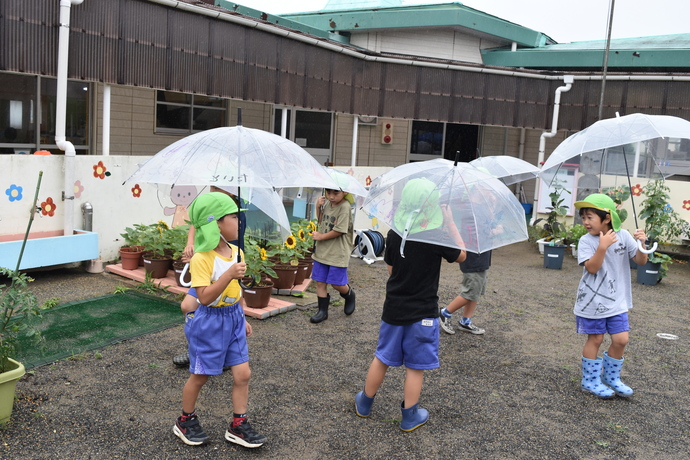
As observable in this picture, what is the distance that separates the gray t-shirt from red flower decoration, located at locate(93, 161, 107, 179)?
18.2 feet

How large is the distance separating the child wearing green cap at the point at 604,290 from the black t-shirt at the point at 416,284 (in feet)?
4.36

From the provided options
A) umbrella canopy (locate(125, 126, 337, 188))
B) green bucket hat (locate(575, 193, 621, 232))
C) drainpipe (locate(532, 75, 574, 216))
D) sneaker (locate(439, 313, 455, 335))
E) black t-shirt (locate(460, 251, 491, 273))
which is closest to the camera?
umbrella canopy (locate(125, 126, 337, 188))

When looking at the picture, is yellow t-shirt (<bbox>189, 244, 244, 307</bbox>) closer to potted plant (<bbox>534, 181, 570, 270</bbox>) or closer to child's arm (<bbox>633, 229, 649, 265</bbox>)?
child's arm (<bbox>633, 229, 649, 265</bbox>)

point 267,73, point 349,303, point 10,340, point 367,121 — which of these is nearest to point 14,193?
point 10,340

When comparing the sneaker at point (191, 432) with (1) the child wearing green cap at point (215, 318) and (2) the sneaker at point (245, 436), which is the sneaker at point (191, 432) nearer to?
(1) the child wearing green cap at point (215, 318)

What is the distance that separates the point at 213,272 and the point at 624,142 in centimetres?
364

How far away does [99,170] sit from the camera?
752 centimetres

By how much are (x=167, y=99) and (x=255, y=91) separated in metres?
2.99

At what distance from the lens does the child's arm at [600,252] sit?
4.52 meters

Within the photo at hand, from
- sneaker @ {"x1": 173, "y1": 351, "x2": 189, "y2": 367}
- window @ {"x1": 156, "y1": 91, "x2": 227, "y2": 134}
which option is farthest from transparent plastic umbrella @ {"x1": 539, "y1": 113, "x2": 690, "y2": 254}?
window @ {"x1": 156, "y1": 91, "x2": 227, "y2": 134}

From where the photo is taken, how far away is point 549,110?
45.2 feet

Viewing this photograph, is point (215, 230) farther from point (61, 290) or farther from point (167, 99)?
point (167, 99)

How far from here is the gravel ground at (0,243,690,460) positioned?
12.2ft

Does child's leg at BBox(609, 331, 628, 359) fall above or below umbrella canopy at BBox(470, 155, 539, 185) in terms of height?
below
